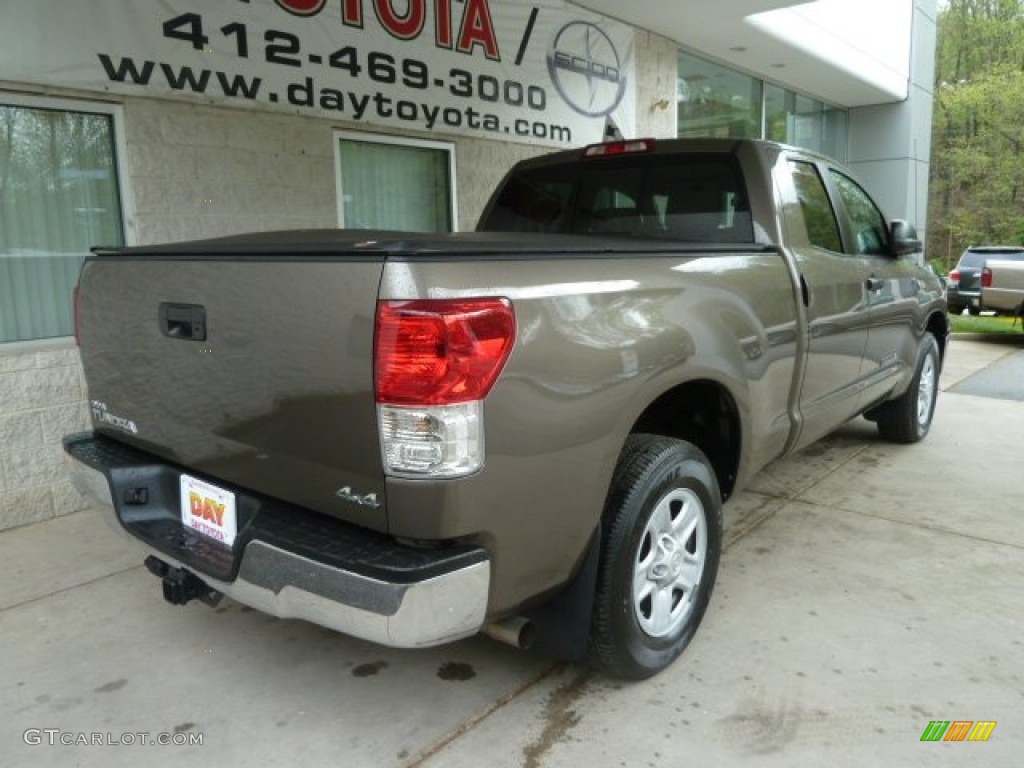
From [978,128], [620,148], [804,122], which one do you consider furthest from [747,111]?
[978,128]

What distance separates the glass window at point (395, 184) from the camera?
597cm

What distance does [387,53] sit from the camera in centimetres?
588

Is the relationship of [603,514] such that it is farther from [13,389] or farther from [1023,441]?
[1023,441]

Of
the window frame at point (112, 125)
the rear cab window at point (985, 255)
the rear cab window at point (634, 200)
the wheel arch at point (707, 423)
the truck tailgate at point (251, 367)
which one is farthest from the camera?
the rear cab window at point (985, 255)

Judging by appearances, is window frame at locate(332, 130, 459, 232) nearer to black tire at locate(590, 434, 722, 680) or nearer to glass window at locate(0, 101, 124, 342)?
glass window at locate(0, 101, 124, 342)

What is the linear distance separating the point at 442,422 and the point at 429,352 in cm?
17

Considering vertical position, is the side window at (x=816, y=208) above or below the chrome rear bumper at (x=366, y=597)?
above

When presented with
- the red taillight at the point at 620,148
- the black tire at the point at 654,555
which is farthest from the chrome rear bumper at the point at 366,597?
the red taillight at the point at 620,148

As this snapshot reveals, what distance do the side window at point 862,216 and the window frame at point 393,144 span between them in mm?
3213

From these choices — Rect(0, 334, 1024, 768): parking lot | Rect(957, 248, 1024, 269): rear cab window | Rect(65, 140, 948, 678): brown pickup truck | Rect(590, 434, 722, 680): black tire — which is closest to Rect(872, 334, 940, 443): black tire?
Rect(0, 334, 1024, 768): parking lot

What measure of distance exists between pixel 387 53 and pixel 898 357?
4077 mm

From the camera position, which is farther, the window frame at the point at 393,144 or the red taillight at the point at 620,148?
the window frame at the point at 393,144

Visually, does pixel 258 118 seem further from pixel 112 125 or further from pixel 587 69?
pixel 587 69

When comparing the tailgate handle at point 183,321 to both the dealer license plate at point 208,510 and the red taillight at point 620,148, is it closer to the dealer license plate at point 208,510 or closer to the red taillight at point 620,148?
the dealer license plate at point 208,510
